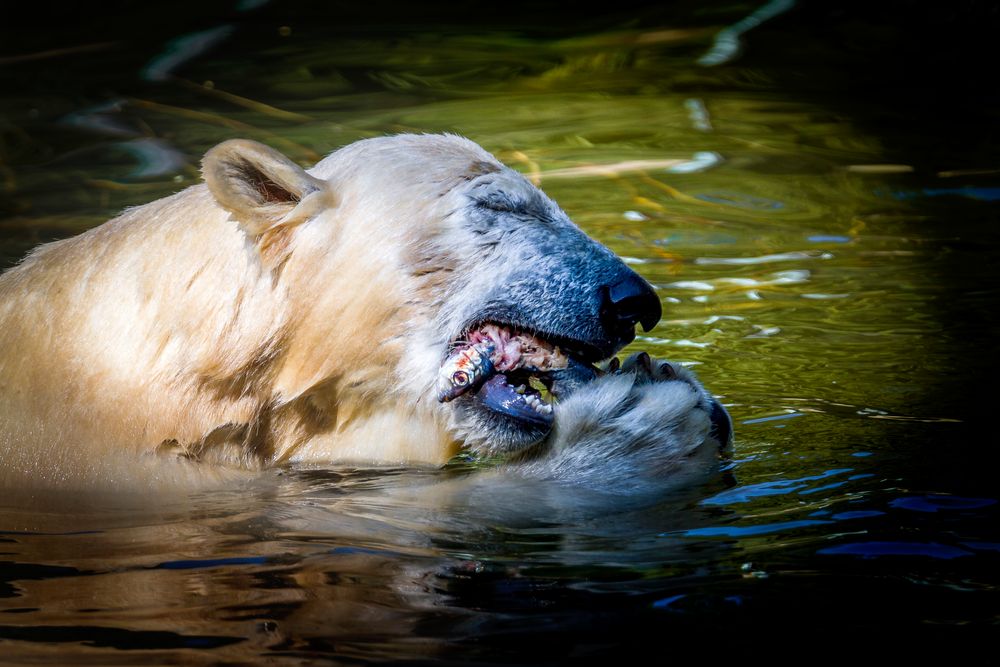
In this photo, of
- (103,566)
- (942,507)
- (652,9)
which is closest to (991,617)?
(942,507)

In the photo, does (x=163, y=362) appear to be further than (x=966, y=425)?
No

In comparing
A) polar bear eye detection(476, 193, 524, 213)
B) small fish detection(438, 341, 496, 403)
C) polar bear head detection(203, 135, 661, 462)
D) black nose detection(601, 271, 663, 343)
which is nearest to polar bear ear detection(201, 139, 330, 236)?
polar bear head detection(203, 135, 661, 462)

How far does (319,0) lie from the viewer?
10203 millimetres

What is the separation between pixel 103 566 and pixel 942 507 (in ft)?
6.14

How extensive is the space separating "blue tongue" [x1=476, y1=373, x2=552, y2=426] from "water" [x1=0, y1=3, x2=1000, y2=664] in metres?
0.20

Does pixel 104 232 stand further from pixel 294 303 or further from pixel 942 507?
pixel 942 507

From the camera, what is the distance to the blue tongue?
351 centimetres

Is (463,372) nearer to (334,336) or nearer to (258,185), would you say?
(334,336)

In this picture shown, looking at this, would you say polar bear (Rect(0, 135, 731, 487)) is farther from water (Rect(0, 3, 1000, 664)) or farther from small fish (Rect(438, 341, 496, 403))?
water (Rect(0, 3, 1000, 664))

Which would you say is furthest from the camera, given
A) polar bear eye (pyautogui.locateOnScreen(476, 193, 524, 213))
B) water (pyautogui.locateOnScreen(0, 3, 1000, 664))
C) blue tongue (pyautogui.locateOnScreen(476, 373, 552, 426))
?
polar bear eye (pyautogui.locateOnScreen(476, 193, 524, 213))

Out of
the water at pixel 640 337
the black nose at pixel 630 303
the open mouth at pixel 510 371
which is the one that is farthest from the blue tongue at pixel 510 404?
the black nose at pixel 630 303

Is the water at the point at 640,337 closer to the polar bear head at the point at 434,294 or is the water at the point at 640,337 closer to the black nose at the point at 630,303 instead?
the polar bear head at the point at 434,294

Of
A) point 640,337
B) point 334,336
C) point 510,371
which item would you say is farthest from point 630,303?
point 640,337

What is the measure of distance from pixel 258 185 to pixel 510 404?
911 mm
